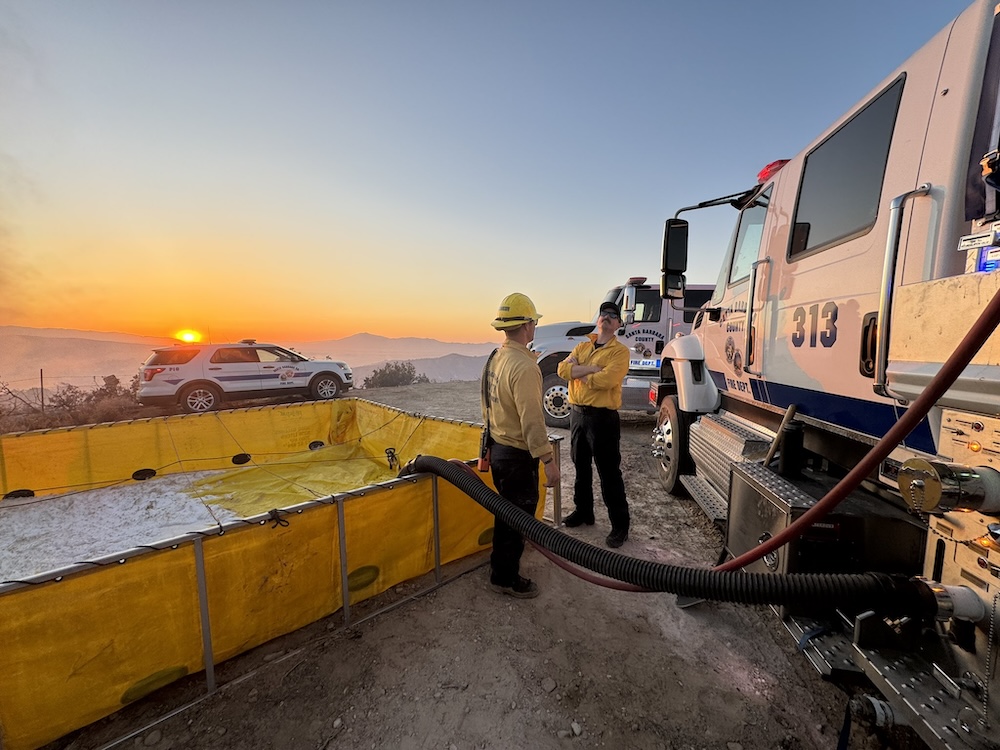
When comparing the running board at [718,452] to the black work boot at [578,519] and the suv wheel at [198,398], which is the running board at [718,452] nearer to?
the black work boot at [578,519]

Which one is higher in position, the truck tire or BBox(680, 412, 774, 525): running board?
BBox(680, 412, 774, 525): running board

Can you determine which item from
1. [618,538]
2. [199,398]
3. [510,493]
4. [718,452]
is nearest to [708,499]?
[718,452]

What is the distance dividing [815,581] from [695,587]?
0.48 metres

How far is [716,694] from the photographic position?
7.96 ft

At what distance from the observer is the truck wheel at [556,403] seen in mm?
8133

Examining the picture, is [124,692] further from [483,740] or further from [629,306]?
[629,306]

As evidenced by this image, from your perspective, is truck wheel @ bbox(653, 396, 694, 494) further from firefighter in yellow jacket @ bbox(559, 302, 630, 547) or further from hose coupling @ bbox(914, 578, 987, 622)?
hose coupling @ bbox(914, 578, 987, 622)

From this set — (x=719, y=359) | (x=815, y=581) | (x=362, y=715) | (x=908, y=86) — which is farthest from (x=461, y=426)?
(x=908, y=86)

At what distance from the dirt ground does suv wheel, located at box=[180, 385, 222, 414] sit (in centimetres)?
978

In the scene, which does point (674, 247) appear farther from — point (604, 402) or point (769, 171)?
point (604, 402)

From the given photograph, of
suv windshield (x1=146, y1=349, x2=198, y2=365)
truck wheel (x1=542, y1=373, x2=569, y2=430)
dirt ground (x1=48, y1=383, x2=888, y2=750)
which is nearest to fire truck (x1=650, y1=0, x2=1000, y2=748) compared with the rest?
dirt ground (x1=48, y1=383, x2=888, y2=750)

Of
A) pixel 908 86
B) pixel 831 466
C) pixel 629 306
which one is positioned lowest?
pixel 831 466

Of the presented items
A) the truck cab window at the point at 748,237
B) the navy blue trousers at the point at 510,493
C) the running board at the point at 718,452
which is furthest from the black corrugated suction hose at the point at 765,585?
the truck cab window at the point at 748,237

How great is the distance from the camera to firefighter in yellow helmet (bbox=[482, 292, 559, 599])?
2998 mm
